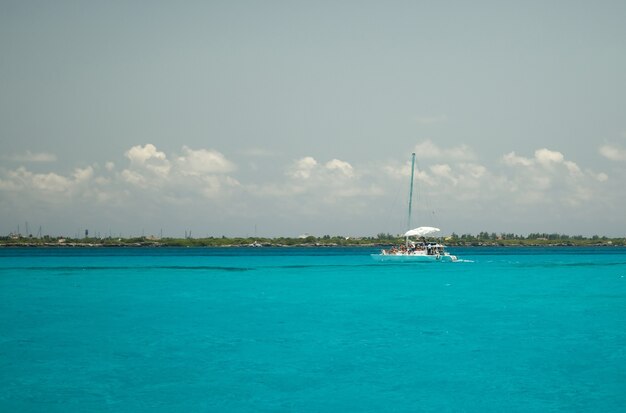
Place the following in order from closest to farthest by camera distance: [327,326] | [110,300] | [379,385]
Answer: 1. [379,385]
2. [327,326]
3. [110,300]

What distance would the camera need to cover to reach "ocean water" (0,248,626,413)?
975 inches

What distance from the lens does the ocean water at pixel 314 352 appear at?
81.3ft

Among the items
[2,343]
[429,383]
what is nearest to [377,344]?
[429,383]

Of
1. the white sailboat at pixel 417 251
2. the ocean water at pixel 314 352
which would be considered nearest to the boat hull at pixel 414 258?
the white sailboat at pixel 417 251

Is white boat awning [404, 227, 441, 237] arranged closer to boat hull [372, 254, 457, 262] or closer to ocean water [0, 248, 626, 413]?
boat hull [372, 254, 457, 262]

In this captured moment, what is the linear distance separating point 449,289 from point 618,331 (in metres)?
28.2

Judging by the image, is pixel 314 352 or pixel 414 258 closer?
pixel 314 352

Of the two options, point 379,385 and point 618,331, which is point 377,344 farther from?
point 618,331

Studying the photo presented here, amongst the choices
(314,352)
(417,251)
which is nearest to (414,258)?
(417,251)

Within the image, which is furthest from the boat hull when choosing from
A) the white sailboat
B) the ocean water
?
the ocean water

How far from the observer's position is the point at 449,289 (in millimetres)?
67000

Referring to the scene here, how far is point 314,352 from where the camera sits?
109 ft

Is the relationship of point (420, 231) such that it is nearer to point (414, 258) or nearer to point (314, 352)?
point (414, 258)

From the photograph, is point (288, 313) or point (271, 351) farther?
point (288, 313)
